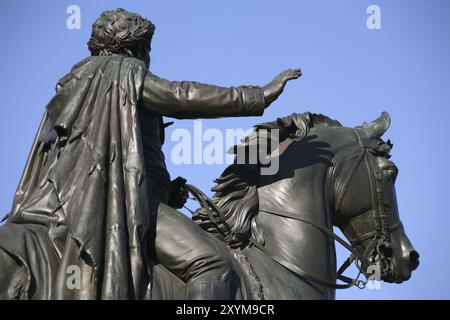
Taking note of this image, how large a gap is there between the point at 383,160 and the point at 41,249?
3814 millimetres

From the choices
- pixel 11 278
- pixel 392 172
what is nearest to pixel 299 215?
pixel 392 172

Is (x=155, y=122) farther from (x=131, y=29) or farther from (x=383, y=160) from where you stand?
(x=383, y=160)

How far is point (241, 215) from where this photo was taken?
1355cm

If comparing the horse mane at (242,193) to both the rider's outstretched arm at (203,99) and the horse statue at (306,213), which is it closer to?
the horse statue at (306,213)

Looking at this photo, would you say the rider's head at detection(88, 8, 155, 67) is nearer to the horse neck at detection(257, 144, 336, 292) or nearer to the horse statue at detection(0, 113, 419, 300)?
the horse statue at detection(0, 113, 419, 300)

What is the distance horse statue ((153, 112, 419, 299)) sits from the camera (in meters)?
13.4

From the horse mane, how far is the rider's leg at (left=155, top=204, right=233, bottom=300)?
431mm

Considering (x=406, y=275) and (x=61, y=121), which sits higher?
(x=61, y=121)

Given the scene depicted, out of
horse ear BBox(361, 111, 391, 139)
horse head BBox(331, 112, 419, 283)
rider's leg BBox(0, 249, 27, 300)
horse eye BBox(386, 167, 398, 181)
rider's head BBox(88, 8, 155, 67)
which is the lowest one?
rider's leg BBox(0, 249, 27, 300)

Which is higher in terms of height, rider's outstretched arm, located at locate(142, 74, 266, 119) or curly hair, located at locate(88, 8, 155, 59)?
curly hair, located at locate(88, 8, 155, 59)

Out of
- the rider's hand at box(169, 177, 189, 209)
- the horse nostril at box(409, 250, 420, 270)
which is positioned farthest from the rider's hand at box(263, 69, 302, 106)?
the horse nostril at box(409, 250, 420, 270)

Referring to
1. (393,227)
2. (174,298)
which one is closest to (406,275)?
(393,227)

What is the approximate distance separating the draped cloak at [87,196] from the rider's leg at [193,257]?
17 centimetres

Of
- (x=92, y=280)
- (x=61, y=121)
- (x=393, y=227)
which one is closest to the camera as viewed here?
(x=92, y=280)
